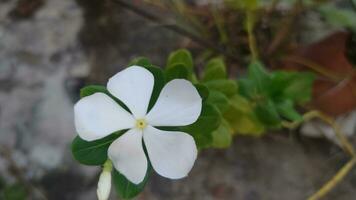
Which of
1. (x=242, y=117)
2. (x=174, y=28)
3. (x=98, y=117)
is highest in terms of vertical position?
(x=98, y=117)

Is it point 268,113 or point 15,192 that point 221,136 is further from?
point 15,192

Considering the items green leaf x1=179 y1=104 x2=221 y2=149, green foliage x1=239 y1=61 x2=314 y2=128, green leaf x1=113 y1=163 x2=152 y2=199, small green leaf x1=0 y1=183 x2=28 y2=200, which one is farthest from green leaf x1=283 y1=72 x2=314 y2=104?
small green leaf x1=0 y1=183 x2=28 y2=200

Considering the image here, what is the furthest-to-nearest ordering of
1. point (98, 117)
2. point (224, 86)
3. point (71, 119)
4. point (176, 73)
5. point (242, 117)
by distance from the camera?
point (71, 119) → point (242, 117) → point (224, 86) → point (176, 73) → point (98, 117)

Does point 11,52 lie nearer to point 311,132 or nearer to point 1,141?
point 1,141

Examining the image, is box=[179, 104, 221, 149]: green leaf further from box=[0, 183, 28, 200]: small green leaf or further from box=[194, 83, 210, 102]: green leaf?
box=[0, 183, 28, 200]: small green leaf

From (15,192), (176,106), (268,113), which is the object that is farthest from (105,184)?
(15,192)

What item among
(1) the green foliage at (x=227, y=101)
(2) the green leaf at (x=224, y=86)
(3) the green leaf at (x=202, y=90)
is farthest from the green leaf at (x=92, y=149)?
(2) the green leaf at (x=224, y=86)
